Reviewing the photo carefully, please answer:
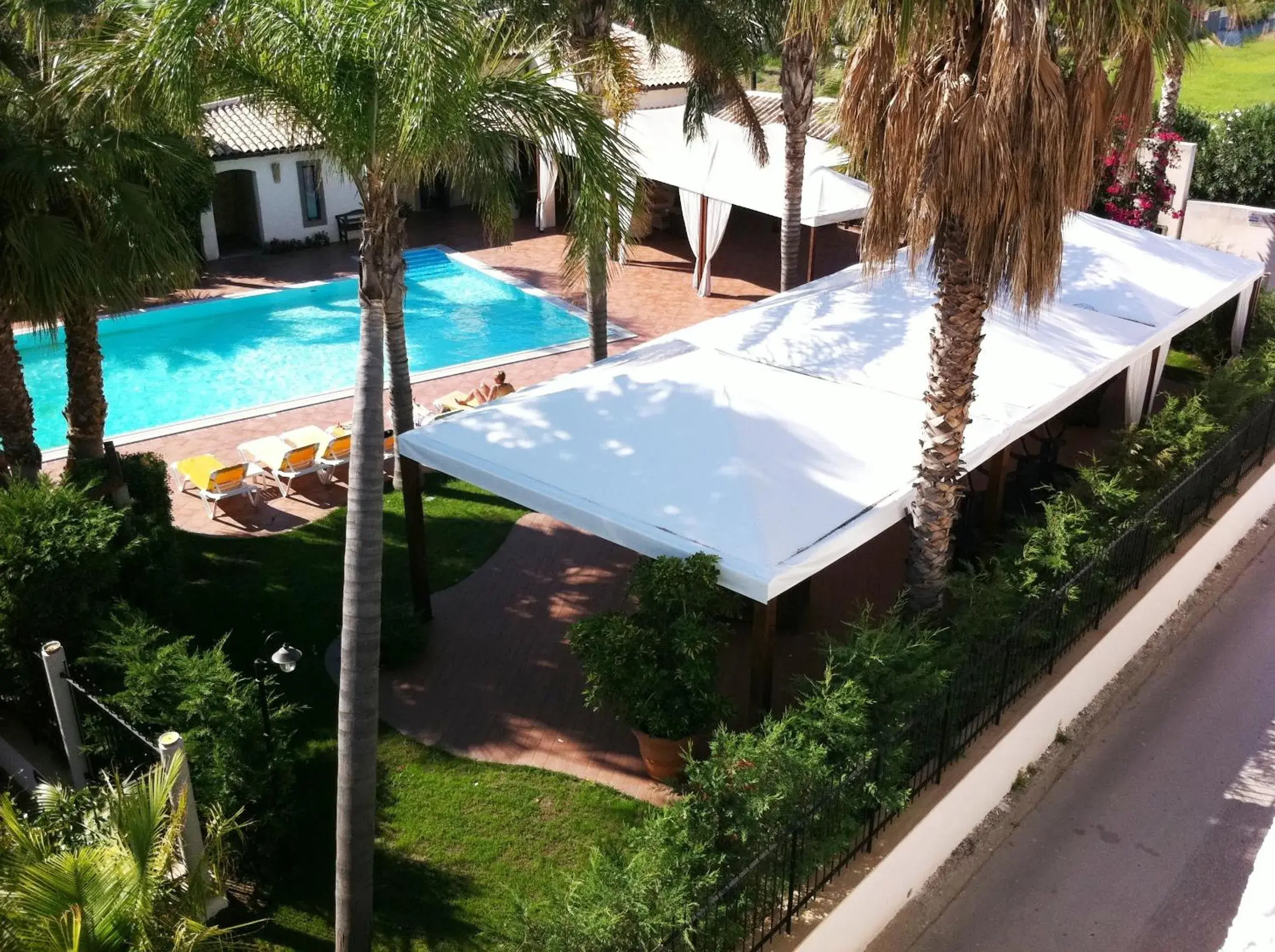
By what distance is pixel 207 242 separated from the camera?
85.9ft

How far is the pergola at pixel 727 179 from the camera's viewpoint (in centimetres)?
2230

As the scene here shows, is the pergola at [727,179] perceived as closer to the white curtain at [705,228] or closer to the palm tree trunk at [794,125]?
the white curtain at [705,228]

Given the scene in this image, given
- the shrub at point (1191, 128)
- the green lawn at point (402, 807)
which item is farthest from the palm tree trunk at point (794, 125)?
the shrub at point (1191, 128)

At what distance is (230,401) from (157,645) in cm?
1080

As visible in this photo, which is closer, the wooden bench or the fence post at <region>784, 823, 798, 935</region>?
the fence post at <region>784, 823, 798, 935</region>

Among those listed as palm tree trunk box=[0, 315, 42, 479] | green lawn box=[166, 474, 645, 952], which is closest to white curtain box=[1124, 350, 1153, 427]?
green lawn box=[166, 474, 645, 952]

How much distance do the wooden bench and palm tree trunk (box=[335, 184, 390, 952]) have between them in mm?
20610

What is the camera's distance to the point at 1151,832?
10.1 meters

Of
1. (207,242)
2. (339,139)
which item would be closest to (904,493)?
(339,139)

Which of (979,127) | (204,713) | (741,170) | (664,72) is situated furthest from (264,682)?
(664,72)

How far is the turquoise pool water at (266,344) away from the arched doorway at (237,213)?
3331 millimetres

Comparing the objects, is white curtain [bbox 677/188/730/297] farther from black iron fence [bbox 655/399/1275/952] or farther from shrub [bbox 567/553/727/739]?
shrub [bbox 567/553/727/739]

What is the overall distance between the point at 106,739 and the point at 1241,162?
80.7 feet

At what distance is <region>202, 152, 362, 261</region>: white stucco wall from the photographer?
25984mm
